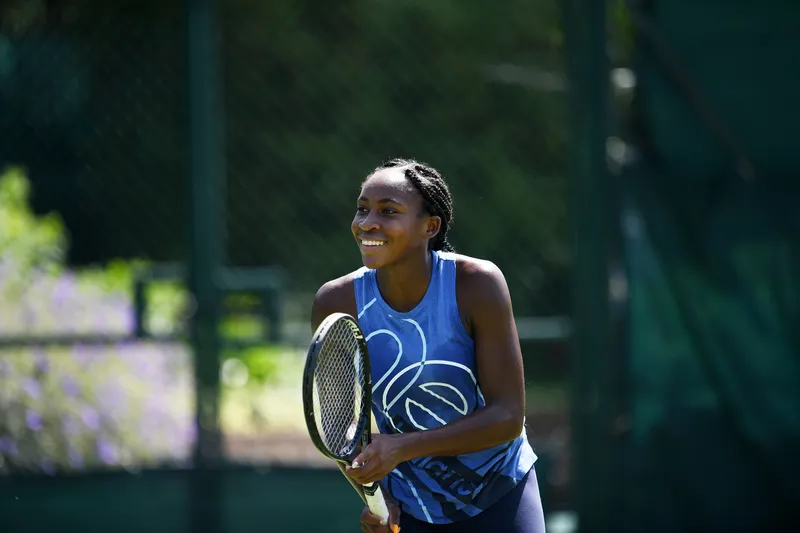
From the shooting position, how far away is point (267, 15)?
600cm

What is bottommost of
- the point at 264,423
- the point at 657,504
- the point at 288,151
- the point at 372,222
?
the point at 657,504

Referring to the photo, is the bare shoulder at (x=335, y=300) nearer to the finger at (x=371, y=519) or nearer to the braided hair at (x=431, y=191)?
the braided hair at (x=431, y=191)

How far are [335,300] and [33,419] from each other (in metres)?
2.79

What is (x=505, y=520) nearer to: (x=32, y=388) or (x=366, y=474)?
(x=366, y=474)

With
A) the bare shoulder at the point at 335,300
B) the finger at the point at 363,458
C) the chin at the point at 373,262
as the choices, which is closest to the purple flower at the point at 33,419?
the bare shoulder at the point at 335,300

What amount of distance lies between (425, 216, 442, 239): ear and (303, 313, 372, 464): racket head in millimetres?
327

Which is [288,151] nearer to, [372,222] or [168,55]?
[168,55]

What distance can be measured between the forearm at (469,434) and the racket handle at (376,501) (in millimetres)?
114

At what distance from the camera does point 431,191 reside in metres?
3.05

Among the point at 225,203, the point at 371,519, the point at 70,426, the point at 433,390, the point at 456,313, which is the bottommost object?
the point at 70,426

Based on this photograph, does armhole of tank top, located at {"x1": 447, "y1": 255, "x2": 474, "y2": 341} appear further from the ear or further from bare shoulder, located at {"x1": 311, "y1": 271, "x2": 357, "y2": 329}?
bare shoulder, located at {"x1": 311, "y1": 271, "x2": 357, "y2": 329}

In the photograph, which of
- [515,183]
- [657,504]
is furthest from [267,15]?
[657,504]

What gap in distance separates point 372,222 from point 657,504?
3.00 meters

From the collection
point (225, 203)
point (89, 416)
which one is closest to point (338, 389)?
point (89, 416)
